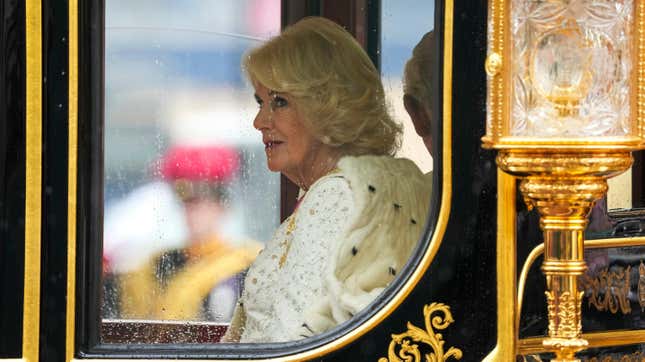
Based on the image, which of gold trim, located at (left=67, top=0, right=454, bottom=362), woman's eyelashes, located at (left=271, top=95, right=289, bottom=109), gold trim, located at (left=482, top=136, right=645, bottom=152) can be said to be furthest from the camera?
woman's eyelashes, located at (left=271, top=95, right=289, bottom=109)

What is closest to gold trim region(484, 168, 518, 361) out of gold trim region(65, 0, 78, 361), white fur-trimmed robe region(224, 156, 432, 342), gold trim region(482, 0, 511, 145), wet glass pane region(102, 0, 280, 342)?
white fur-trimmed robe region(224, 156, 432, 342)

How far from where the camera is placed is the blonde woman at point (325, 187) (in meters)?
2.95

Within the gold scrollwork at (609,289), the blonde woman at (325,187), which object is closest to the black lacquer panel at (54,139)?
the blonde woman at (325,187)

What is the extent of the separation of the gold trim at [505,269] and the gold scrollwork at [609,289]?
15 cm

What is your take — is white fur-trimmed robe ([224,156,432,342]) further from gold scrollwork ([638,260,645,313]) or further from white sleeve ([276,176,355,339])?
gold scrollwork ([638,260,645,313])

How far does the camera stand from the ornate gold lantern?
2.68 m

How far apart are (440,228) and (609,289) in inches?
12.9

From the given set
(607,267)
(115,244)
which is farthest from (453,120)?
(115,244)

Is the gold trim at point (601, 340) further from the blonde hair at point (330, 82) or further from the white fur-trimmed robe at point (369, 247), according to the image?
the blonde hair at point (330, 82)

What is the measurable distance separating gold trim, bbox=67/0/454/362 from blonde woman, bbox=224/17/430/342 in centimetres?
3

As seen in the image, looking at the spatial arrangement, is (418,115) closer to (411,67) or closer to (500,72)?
(411,67)

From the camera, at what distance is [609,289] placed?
3.02m

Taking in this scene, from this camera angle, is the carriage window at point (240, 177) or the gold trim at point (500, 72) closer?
the gold trim at point (500, 72)

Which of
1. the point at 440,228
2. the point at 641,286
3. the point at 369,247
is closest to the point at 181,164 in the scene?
the point at 369,247
